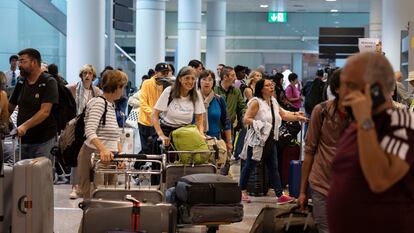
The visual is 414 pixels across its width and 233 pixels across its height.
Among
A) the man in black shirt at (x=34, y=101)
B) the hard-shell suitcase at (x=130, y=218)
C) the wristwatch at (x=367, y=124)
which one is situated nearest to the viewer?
the wristwatch at (x=367, y=124)

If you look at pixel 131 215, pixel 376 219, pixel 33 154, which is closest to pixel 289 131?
pixel 33 154

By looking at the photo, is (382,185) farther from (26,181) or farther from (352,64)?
(26,181)

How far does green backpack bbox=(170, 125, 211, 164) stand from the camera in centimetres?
762

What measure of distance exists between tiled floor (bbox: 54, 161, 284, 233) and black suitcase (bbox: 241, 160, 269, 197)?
0.13 meters

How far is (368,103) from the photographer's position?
119 inches

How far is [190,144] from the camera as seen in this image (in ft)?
25.0

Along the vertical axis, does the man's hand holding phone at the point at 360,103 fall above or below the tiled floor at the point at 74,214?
above

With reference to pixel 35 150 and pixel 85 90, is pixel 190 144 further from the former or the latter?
pixel 85 90

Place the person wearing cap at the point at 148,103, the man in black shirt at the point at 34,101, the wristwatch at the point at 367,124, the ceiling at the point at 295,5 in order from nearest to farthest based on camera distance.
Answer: the wristwatch at the point at 367,124, the man in black shirt at the point at 34,101, the person wearing cap at the point at 148,103, the ceiling at the point at 295,5

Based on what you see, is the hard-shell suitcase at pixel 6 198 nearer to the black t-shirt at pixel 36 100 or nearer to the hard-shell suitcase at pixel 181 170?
the black t-shirt at pixel 36 100

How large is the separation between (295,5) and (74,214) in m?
29.5

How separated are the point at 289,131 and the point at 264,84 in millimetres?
1625

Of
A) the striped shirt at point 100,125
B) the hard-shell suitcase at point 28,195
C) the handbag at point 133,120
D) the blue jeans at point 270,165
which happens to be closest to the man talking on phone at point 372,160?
the hard-shell suitcase at point 28,195

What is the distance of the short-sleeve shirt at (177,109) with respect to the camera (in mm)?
8188
